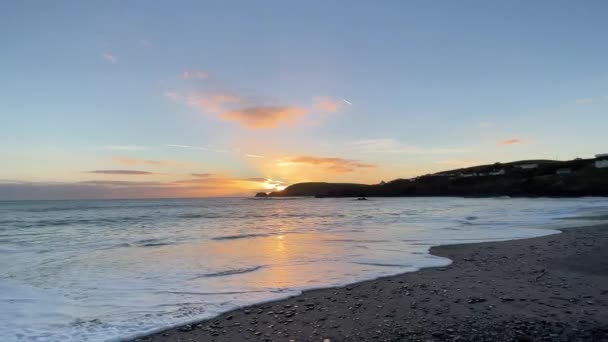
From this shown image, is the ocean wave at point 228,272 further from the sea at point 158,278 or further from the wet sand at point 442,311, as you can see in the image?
the wet sand at point 442,311

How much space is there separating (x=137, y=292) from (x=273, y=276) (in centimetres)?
300

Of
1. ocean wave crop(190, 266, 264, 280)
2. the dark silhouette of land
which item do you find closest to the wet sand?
ocean wave crop(190, 266, 264, 280)

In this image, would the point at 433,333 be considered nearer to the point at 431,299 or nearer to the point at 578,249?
the point at 431,299

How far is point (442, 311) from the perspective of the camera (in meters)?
5.93

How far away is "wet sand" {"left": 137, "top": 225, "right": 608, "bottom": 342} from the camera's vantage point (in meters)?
5.03

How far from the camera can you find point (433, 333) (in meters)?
4.99

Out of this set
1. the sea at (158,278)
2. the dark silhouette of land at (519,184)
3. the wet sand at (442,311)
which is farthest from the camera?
the dark silhouette of land at (519,184)

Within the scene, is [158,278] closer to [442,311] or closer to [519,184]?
[442,311]

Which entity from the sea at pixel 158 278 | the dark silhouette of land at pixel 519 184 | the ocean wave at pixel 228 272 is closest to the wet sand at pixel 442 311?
the sea at pixel 158 278

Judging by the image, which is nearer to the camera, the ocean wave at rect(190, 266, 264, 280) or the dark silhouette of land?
the ocean wave at rect(190, 266, 264, 280)

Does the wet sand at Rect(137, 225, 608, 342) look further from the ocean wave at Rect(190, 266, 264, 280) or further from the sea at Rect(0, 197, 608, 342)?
the ocean wave at Rect(190, 266, 264, 280)

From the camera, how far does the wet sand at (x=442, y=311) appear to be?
503 cm

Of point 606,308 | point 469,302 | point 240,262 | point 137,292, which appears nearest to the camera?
point 606,308

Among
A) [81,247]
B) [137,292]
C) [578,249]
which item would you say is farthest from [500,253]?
[81,247]
